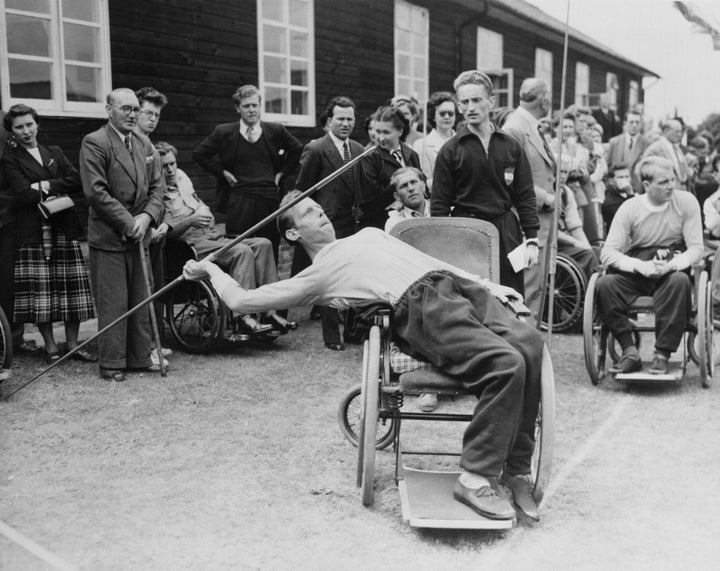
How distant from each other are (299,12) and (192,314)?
379 centimetres

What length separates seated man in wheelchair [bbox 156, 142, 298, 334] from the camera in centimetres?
602

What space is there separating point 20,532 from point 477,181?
9.63ft

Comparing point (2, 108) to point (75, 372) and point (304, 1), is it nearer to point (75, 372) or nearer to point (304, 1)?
point (75, 372)

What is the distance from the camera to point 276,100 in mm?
9023

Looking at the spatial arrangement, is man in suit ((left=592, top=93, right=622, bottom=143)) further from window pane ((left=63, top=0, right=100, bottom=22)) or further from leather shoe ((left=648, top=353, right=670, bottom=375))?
leather shoe ((left=648, top=353, right=670, bottom=375))

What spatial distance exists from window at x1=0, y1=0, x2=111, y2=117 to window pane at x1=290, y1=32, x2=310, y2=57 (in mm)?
2096

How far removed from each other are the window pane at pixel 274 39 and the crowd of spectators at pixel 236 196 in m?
1.89

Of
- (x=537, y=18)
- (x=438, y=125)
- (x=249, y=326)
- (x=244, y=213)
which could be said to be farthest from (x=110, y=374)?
(x=537, y=18)

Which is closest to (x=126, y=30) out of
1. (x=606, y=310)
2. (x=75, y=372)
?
(x=75, y=372)

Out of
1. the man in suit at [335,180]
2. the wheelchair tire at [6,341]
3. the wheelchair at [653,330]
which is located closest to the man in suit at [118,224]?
the wheelchair tire at [6,341]

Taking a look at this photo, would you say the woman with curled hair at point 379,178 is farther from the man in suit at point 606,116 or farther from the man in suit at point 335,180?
the man in suit at point 606,116

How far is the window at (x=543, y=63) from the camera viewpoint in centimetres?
1582

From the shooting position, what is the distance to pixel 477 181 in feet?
16.1

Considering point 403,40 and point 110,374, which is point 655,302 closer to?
point 110,374
